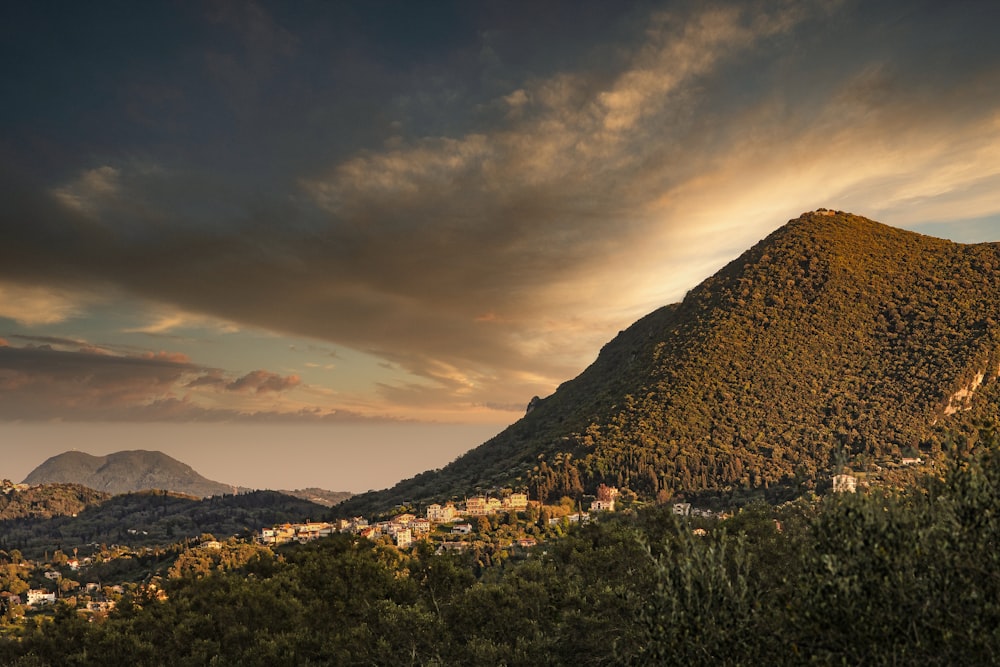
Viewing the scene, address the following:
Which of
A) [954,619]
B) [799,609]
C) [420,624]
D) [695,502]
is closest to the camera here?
[954,619]

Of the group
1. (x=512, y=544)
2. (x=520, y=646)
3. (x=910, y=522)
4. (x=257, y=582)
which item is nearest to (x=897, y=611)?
(x=910, y=522)

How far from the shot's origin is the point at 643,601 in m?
24.5

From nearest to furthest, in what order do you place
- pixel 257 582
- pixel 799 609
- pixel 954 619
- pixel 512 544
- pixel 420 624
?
pixel 954 619
pixel 799 609
pixel 420 624
pixel 257 582
pixel 512 544

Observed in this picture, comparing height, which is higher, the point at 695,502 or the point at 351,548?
the point at 351,548

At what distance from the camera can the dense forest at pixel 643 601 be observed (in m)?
16.7

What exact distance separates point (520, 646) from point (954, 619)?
70.0 feet

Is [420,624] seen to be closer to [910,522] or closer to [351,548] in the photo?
[351,548]

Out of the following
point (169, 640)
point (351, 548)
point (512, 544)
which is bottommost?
point (512, 544)

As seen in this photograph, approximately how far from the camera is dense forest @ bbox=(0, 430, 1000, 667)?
54.9ft

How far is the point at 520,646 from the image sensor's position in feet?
108

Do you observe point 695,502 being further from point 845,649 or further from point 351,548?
point 845,649

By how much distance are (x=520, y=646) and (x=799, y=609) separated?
1881 cm

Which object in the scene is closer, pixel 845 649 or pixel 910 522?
pixel 845 649

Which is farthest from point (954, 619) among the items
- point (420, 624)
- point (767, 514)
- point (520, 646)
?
point (767, 514)
